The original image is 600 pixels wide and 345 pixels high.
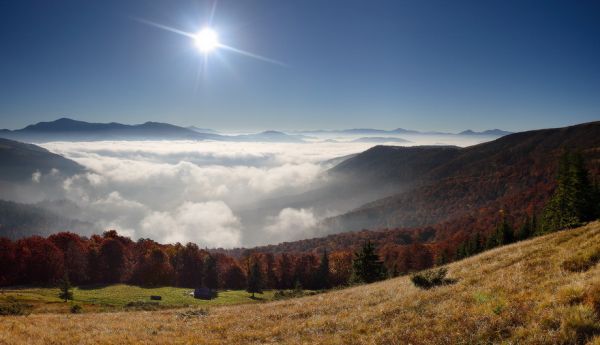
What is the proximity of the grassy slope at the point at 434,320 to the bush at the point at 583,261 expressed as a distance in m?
0.45

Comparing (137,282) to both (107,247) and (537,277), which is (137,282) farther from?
Answer: (537,277)

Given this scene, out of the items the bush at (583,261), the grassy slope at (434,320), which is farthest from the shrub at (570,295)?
the bush at (583,261)

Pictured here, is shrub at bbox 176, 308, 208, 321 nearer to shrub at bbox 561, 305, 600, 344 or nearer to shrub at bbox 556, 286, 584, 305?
shrub at bbox 556, 286, 584, 305

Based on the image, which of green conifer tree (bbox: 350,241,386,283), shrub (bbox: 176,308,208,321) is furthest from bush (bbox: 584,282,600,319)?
green conifer tree (bbox: 350,241,386,283)

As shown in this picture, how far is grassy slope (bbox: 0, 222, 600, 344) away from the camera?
10398 millimetres

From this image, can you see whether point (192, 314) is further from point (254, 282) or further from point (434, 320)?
point (254, 282)

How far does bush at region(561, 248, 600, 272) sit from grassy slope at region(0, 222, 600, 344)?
0.45 metres

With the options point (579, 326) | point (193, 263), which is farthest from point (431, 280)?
point (193, 263)

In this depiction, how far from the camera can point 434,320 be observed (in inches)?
505

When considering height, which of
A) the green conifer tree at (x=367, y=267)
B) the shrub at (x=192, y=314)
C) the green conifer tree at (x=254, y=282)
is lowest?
the green conifer tree at (x=254, y=282)

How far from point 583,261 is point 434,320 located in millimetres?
8469

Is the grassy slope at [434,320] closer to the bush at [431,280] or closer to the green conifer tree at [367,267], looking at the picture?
the bush at [431,280]

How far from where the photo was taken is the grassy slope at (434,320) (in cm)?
1040

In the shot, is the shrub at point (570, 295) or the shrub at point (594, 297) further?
the shrub at point (570, 295)
